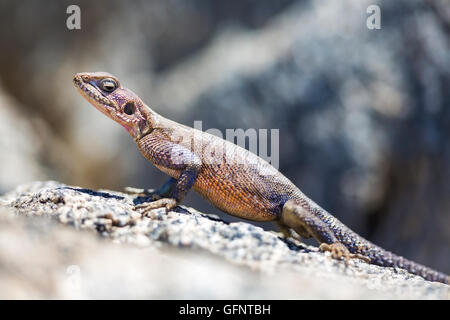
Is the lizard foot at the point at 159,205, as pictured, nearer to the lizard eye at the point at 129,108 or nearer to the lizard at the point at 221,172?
the lizard at the point at 221,172

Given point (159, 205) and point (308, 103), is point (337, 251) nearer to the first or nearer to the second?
point (159, 205)

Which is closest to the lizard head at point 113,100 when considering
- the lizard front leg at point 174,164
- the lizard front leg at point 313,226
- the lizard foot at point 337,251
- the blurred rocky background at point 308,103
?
the lizard front leg at point 174,164

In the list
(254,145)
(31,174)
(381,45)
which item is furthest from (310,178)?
(31,174)

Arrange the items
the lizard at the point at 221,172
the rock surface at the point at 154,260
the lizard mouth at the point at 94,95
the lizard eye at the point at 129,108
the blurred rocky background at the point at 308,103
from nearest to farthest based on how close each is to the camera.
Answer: the rock surface at the point at 154,260 < the lizard at the point at 221,172 < the lizard mouth at the point at 94,95 < the lizard eye at the point at 129,108 < the blurred rocky background at the point at 308,103

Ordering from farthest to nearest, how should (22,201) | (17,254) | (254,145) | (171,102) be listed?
(171,102), (254,145), (22,201), (17,254)

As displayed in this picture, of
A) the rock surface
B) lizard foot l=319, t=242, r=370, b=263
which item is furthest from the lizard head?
lizard foot l=319, t=242, r=370, b=263
